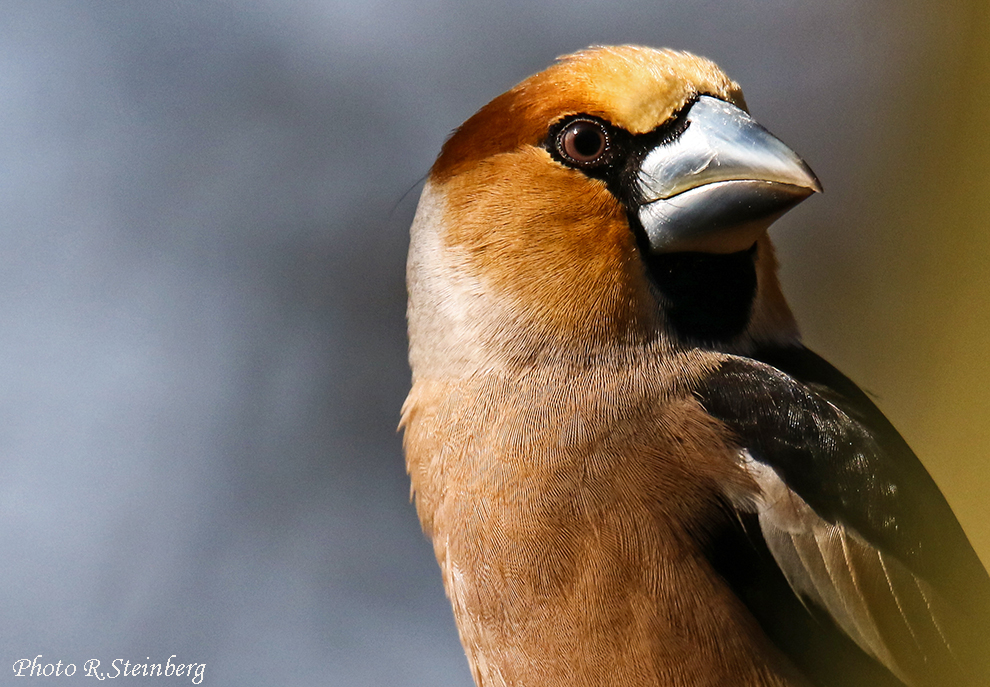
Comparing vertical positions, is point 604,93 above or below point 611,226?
above

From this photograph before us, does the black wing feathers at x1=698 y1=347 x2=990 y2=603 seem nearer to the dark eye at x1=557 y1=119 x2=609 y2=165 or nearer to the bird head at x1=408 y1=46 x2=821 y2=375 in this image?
the bird head at x1=408 y1=46 x2=821 y2=375

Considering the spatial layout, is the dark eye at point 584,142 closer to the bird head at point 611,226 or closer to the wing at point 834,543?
the bird head at point 611,226

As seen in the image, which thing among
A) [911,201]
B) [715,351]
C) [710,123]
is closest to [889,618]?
[715,351]

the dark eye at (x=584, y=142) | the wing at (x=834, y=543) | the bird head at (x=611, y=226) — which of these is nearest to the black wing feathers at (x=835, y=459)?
the wing at (x=834, y=543)

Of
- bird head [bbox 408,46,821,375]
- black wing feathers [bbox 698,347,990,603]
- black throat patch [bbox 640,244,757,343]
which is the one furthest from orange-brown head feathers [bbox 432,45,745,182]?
black wing feathers [bbox 698,347,990,603]

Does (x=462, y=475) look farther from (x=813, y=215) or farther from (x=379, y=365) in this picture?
(x=379, y=365)

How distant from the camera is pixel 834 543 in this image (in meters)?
1.10

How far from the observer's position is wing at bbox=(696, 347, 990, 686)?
106cm

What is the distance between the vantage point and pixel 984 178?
0.40 m

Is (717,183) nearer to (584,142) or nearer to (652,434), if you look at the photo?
(584,142)

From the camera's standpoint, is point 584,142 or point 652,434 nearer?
point 652,434

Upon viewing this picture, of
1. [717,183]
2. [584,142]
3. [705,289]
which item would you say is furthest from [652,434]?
[584,142]

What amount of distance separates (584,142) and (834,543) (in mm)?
665

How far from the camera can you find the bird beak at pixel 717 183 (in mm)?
1080
